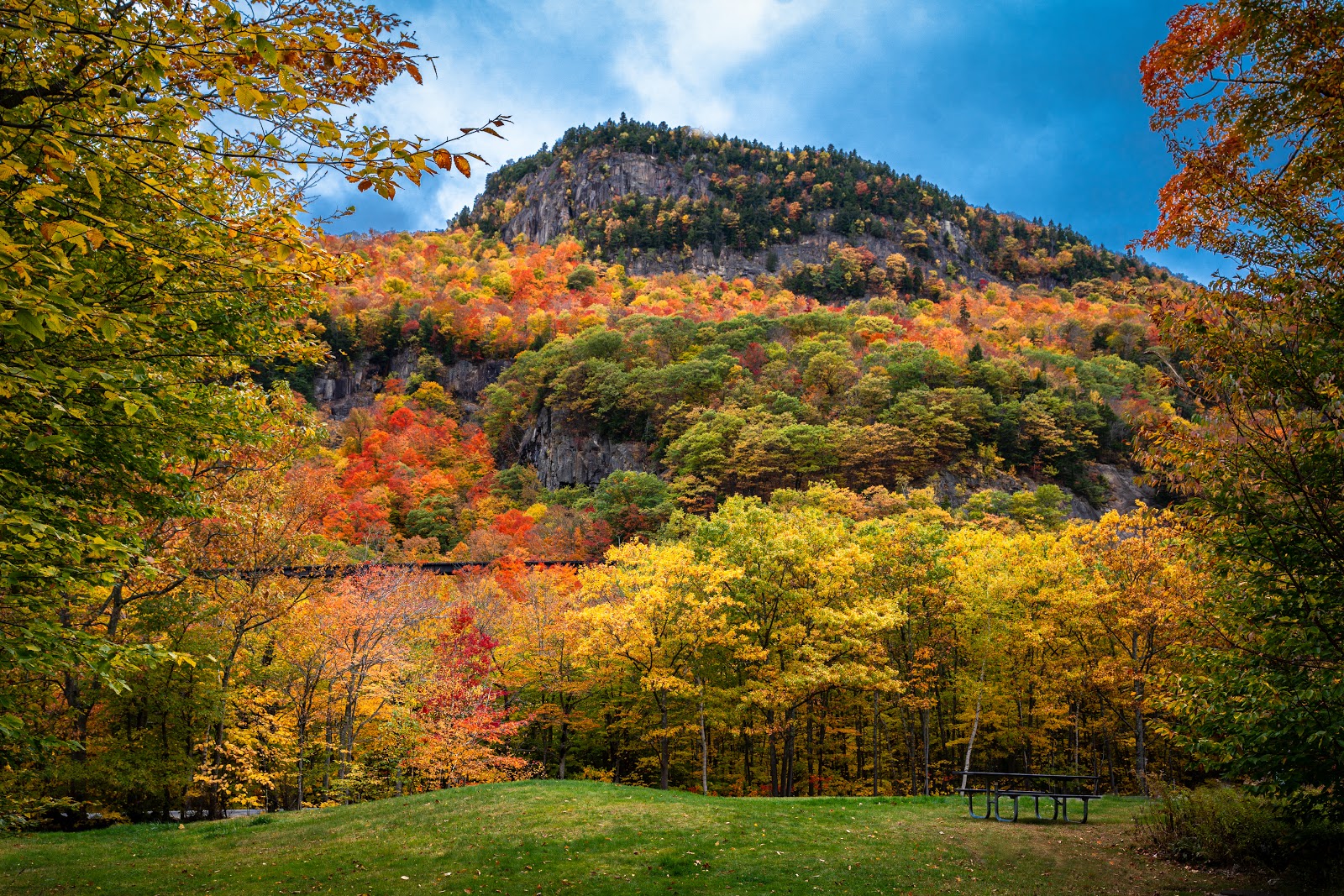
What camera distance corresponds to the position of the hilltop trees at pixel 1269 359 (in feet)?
20.8

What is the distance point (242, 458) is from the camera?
1344 cm

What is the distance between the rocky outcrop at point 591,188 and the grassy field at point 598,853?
5937 inches

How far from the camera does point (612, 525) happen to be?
5444 cm

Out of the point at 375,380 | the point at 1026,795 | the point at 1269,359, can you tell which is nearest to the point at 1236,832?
the point at 1026,795

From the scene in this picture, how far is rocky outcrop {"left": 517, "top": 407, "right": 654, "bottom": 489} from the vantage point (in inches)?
2800

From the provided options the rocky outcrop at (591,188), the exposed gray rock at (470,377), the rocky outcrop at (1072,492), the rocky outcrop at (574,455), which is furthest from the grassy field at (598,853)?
the rocky outcrop at (591,188)

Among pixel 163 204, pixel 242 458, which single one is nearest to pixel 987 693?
pixel 242 458

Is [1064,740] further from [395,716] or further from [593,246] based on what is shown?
[593,246]

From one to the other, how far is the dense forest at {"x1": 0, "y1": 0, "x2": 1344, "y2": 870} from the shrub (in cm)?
71

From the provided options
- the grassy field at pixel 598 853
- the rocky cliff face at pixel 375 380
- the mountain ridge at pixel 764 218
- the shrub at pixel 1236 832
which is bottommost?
the grassy field at pixel 598 853

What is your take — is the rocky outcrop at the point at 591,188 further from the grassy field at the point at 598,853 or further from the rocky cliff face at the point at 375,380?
the grassy field at the point at 598,853

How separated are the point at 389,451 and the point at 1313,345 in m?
75.8

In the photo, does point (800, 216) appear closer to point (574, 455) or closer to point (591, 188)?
point (591, 188)

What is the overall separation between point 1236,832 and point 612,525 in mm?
45590
